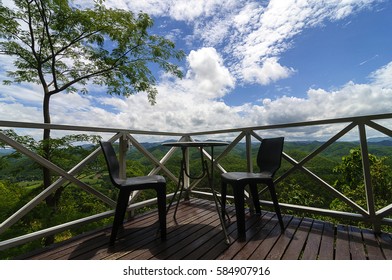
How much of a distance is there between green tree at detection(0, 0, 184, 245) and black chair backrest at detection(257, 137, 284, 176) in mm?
4608

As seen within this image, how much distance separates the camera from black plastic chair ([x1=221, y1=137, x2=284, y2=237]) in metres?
1.89

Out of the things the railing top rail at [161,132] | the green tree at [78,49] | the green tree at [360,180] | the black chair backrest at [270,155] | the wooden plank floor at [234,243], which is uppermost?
the green tree at [78,49]

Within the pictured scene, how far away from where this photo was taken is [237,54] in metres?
4.86

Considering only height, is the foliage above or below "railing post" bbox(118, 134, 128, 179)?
above

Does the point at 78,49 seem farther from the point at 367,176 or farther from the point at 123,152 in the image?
the point at 367,176

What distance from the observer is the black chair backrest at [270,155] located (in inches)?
82.3

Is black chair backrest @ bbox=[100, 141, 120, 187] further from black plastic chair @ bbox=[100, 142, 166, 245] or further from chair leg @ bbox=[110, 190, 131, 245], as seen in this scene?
chair leg @ bbox=[110, 190, 131, 245]

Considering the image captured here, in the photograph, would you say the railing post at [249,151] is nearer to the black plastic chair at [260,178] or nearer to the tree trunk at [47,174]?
the black plastic chair at [260,178]

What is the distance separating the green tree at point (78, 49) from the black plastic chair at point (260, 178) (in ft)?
14.6

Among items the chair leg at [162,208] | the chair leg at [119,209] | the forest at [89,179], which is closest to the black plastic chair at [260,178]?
the forest at [89,179]

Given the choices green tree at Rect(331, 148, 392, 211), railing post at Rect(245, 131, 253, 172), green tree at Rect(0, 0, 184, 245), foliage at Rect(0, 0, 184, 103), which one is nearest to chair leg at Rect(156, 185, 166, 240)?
railing post at Rect(245, 131, 253, 172)

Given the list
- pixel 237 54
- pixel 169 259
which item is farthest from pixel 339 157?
pixel 169 259

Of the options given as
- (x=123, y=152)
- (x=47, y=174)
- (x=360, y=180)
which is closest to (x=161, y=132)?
(x=123, y=152)
